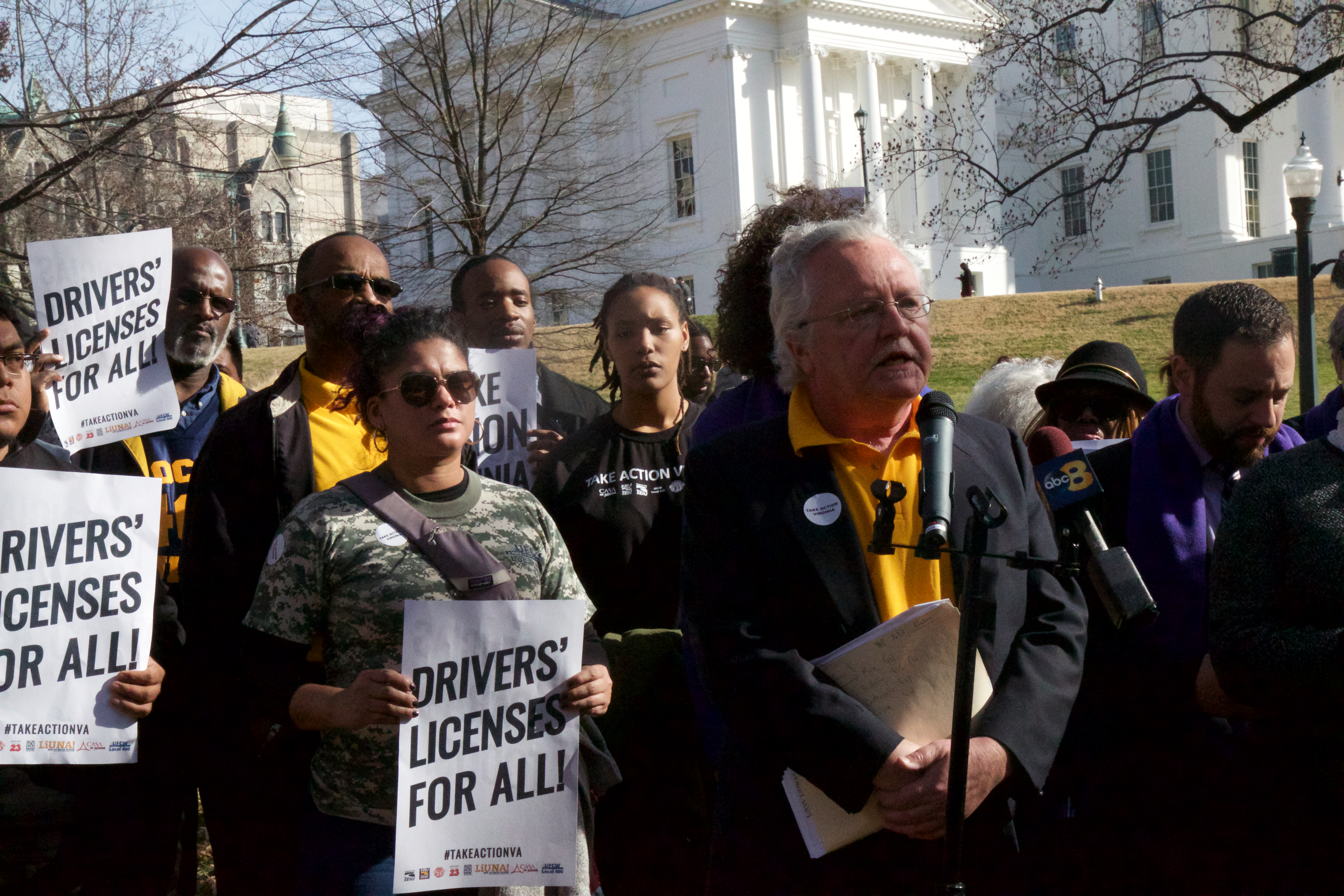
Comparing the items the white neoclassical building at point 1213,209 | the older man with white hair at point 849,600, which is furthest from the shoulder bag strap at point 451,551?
the white neoclassical building at point 1213,209

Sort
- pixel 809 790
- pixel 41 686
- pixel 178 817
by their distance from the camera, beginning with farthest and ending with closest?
1. pixel 178 817
2. pixel 41 686
3. pixel 809 790

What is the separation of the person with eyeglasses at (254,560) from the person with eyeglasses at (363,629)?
10 centimetres

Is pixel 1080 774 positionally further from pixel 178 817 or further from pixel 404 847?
pixel 178 817

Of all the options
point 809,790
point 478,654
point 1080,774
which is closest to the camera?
point 809,790

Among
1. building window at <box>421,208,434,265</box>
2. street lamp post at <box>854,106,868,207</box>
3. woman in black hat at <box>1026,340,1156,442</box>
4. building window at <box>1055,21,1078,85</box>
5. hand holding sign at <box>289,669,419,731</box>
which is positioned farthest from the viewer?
building window at <box>421,208,434,265</box>

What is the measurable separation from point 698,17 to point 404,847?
151 ft

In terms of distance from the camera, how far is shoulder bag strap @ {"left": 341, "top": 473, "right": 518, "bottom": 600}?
3254mm

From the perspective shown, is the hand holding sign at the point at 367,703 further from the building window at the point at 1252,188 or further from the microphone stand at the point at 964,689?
the building window at the point at 1252,188

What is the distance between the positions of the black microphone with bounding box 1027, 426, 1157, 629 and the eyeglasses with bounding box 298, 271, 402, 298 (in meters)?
2.19

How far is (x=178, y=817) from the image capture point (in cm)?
412

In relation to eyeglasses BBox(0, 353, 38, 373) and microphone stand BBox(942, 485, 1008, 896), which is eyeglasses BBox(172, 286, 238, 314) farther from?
microphone stand BBox(942, 485, 1008, 896)

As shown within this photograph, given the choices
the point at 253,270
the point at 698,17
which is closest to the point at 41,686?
the point at 253,270

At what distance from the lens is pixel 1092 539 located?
2.65 m

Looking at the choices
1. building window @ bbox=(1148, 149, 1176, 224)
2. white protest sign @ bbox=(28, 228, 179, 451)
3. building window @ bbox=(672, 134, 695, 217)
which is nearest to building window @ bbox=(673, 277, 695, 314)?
white protest sign @ bbox=(28, 228, 179, 451)
